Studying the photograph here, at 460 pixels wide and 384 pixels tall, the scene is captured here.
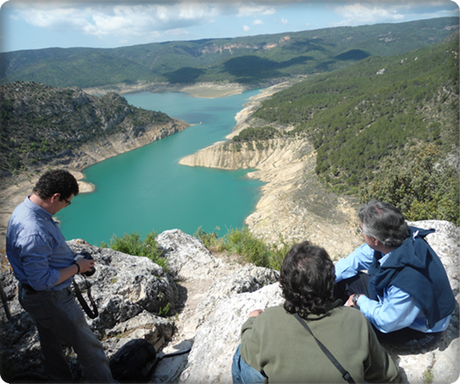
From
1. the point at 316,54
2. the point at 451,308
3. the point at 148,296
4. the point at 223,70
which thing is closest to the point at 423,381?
the point at 451,308

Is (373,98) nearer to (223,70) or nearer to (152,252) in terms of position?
(152,252)

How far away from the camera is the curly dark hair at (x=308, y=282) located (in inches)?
61.0

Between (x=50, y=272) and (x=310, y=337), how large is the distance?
1.88 m

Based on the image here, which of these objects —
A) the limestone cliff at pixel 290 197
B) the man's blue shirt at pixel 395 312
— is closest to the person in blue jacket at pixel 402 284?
the man's blue shirt at pixel 395 312

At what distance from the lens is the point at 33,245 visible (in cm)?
204

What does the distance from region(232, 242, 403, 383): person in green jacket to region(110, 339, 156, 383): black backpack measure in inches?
57.1

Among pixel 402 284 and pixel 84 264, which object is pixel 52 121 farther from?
pixel 402 284

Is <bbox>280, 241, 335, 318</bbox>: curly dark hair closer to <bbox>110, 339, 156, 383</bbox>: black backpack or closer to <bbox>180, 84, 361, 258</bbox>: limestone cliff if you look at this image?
<bbox>110, 339, 156, 383</bbox>: black backpack

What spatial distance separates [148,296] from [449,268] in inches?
144

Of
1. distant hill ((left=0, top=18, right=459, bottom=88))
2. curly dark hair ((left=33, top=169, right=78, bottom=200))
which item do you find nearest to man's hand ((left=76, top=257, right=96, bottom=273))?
curly dark hair ((left=33, top=169, right=78, bottom=200))

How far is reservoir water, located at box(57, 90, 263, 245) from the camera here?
2642cm

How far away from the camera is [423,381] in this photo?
6.60 feet

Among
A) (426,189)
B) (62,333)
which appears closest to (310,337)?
(62,333)

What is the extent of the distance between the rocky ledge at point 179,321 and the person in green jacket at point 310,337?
747 mm
